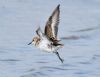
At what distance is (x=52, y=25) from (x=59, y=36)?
3865 mm

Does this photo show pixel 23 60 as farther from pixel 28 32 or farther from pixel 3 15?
pixel 3 15

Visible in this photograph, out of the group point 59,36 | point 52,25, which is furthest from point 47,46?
point 59,36

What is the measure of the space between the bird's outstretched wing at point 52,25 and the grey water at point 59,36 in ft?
4.98

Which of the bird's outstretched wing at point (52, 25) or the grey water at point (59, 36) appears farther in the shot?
the grey water at point (59, 36)

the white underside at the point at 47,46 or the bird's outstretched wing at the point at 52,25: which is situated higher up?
the bird's outstretched wing at the point at 52,25

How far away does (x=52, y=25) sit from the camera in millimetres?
8922

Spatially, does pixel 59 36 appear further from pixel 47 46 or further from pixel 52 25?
pixel 47 46

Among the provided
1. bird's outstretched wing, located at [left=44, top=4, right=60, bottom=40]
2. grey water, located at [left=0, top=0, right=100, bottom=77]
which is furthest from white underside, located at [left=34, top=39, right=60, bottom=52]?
grey water, located at [left=0, top=0, right=100, bottom=77]

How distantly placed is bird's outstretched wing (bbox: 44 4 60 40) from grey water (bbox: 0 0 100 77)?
1.52m

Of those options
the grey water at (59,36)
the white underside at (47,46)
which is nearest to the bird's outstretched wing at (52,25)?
the white underside at (47,46)

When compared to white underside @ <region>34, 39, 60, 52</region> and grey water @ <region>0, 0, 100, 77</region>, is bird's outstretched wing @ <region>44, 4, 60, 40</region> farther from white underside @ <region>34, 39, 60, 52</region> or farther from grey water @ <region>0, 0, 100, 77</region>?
grey water @ <region>0, 0, 100, 77</region>

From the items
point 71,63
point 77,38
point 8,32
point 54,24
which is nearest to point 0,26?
point 8,32

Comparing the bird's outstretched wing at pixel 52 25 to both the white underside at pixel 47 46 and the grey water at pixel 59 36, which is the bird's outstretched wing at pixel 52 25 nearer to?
the white underside at pixel 47 46

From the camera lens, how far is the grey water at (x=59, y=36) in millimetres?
10727
